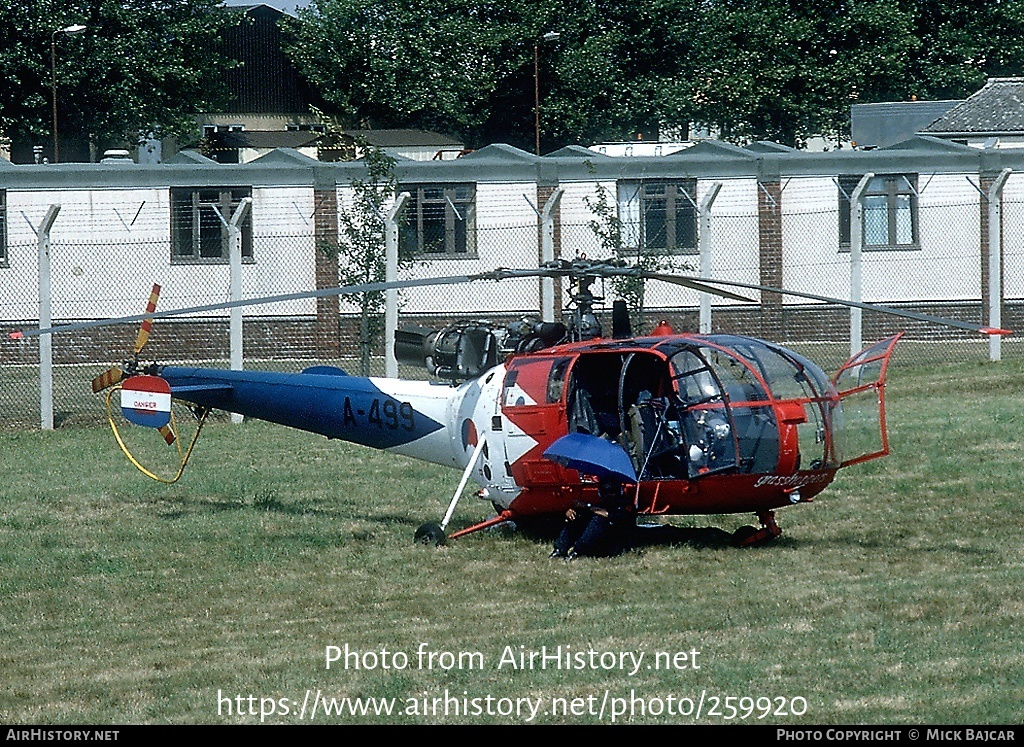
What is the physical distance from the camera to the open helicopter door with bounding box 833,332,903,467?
12.0m

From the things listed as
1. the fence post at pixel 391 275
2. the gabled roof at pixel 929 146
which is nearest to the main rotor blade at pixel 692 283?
the fence post at pixel 391 275

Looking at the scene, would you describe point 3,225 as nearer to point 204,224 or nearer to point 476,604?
point 204,224


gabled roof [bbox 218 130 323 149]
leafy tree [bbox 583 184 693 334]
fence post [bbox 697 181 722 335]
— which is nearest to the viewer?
fence post [bbox 697 181 722 335]

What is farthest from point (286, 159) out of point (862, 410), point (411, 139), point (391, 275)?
point (862, 410)

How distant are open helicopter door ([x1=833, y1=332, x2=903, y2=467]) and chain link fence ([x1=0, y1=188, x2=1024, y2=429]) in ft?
51.2

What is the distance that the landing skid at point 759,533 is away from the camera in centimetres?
1248

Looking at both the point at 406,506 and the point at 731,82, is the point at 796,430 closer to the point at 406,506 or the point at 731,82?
the point at 406,506

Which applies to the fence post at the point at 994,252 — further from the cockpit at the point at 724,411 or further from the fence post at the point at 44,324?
the fence post at the point at 44,324

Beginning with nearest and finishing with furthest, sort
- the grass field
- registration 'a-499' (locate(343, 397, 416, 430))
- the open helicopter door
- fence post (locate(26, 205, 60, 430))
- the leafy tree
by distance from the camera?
1. the grass field
2. the open helicopter door
3. registration 'a-499' (locate(343, 397, 416, 430))
4. fence post (locate(26, 205, 60, 430))
5. the leafy tree

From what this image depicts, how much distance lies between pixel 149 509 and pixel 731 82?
38.2 meters

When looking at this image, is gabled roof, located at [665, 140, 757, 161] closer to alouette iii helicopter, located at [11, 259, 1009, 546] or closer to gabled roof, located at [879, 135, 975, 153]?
gabled roof, located at [879, 135, 975, 153]

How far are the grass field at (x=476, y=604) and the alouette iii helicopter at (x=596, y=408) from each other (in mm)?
596

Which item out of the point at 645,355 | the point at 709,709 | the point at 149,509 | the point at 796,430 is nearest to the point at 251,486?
the point at 149,509

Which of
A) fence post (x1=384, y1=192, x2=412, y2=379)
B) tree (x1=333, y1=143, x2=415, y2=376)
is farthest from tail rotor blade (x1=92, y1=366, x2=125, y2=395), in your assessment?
tree (x1=333, y1=143, x2=415, y2=376)
